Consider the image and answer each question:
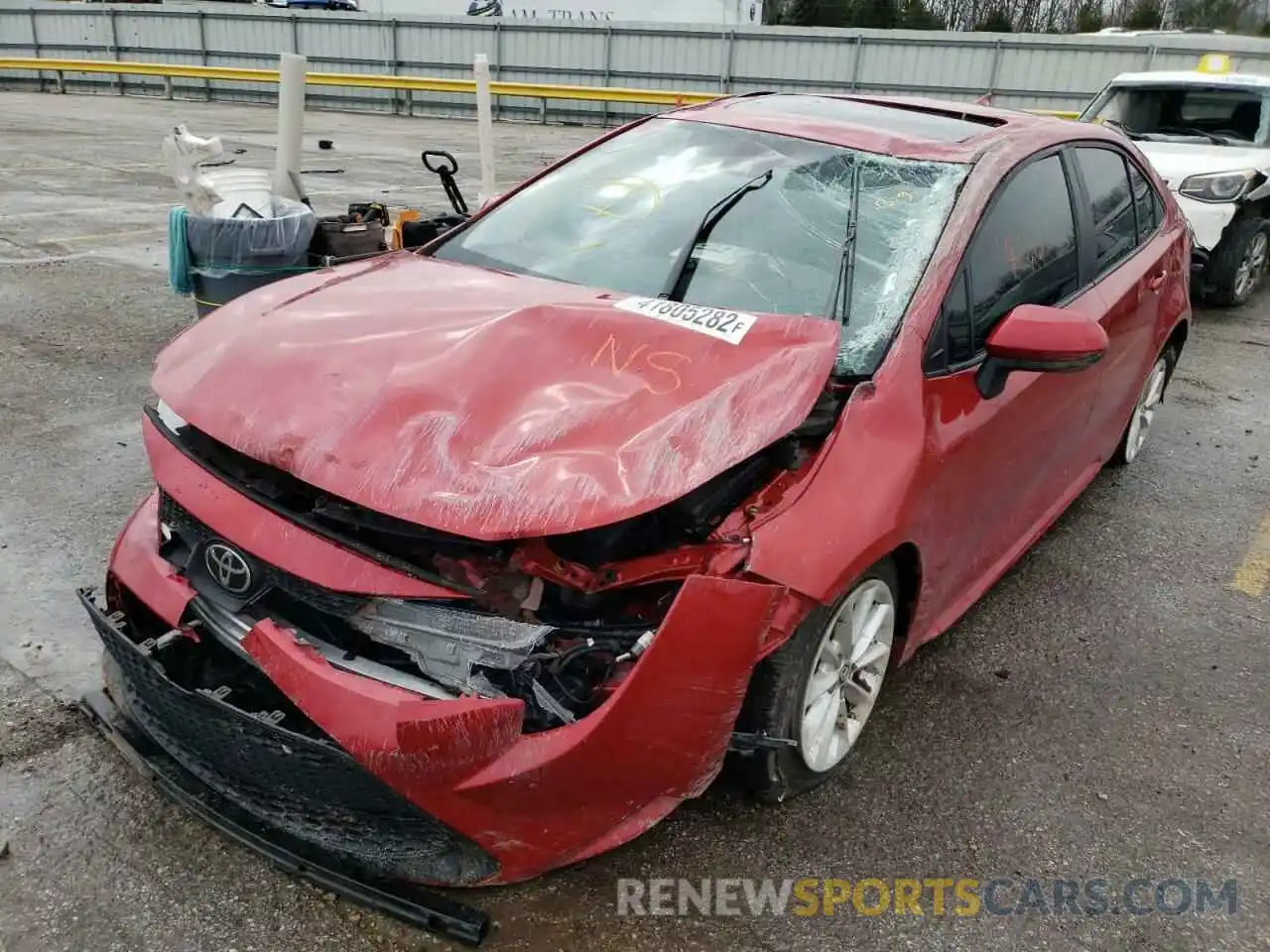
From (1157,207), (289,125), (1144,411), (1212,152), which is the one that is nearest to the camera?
(1157,207)

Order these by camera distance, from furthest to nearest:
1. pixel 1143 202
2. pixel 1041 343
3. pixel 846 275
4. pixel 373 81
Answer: pixel 373 81 < pixel 1143 202 < pixel 846 275 < pixel 1041 343

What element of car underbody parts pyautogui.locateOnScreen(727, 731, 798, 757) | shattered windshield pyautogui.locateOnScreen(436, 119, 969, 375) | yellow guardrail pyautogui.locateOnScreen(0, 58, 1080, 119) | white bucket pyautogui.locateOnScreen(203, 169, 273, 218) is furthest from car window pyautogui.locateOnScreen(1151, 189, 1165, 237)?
yellow guardrail pyautogui.locateOnScreen(0, 58, 1080, 119)

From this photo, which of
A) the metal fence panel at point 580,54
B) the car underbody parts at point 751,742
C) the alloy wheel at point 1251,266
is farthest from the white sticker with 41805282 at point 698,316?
the metal fence panel at point 580,54

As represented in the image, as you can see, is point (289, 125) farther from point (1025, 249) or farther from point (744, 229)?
point (1025, 249)

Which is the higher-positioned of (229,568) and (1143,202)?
(1143,202)

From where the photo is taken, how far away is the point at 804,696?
233 centimetres

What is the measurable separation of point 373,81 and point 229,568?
2067 cm

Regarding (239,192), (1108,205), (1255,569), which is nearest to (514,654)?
(1108,205)

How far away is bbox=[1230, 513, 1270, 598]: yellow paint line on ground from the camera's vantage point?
12.4ft

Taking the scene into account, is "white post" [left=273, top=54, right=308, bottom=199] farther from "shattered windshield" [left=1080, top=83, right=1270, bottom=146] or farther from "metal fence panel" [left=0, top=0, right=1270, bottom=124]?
"metal fence panel" [left=0, top=0, right=1270, bottom=124]

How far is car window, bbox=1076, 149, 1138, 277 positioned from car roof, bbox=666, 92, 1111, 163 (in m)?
0.12

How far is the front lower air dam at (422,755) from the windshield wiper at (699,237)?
1.09 metres

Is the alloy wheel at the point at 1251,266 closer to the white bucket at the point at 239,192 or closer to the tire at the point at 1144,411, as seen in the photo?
the tire at the point at 1144,411

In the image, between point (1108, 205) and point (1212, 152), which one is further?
point (1212, 152)
